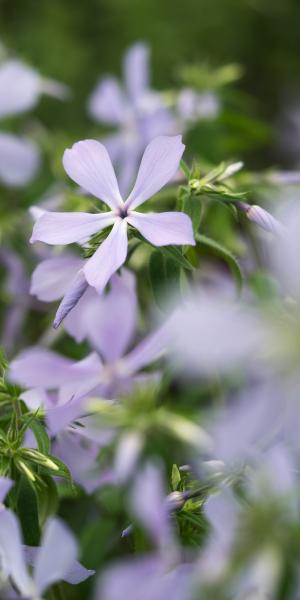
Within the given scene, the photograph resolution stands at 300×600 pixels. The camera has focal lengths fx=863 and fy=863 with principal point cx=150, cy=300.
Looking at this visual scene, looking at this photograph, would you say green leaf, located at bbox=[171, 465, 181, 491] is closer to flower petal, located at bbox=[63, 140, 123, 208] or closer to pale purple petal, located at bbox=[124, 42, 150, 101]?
flower petal, located at bbox=[63, 140, 123, 208]

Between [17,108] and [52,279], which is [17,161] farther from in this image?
[52,279]

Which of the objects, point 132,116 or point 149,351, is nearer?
point 149,351

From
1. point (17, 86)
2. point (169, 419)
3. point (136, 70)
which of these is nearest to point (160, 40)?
point (136, 70)

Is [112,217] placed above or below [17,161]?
above

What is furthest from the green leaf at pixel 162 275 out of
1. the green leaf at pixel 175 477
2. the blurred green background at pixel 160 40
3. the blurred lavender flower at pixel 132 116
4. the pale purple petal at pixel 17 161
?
the blurred green background at pixel 160 40

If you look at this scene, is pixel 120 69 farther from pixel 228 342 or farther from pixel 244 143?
pixel 228 342

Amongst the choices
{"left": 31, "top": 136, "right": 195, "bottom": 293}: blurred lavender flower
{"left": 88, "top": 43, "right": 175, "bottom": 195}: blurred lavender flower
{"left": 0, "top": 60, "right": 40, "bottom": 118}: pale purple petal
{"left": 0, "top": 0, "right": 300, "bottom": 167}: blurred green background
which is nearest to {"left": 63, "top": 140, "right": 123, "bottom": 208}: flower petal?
{"left": 31, "top": 136, "right": 195, "bottom": 293}: blurred lavender flower

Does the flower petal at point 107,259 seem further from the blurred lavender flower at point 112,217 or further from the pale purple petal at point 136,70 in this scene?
the pale purple petal at point 136,70
